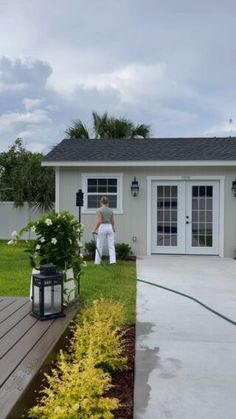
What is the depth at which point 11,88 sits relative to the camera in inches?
559

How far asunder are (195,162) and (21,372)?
875 centimetres

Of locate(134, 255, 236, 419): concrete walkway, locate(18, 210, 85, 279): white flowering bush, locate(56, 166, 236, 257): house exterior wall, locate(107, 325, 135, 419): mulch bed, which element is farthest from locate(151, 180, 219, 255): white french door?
locate(107, 325, 135, 419): mulch bed

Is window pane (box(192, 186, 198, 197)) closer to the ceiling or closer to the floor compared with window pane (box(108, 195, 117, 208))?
closer to the ceiling

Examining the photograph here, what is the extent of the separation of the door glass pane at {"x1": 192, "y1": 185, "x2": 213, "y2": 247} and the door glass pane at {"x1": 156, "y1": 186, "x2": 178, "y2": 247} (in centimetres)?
53

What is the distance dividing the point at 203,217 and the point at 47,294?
7529mm

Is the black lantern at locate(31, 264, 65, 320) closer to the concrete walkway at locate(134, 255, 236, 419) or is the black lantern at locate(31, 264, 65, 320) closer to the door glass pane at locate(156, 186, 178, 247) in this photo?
the concrete walkway at locate(134, 255, 236, 419)

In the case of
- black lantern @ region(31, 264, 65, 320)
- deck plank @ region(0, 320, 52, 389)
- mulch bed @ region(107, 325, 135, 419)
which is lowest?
mulch bed @ region(107, 325, 135, 419)

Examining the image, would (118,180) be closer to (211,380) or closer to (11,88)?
(11,88)

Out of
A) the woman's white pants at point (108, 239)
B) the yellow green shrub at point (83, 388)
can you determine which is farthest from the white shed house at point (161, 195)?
the yellow green shrub at point (83, 388)

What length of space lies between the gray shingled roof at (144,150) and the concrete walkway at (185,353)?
15.2ft

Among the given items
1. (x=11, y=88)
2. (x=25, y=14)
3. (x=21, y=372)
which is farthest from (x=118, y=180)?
(x=21, y=372)

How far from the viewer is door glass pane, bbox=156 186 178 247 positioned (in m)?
10.9

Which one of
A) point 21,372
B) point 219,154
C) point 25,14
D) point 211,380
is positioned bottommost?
point 211,380

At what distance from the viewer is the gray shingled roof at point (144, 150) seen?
1088 cm
